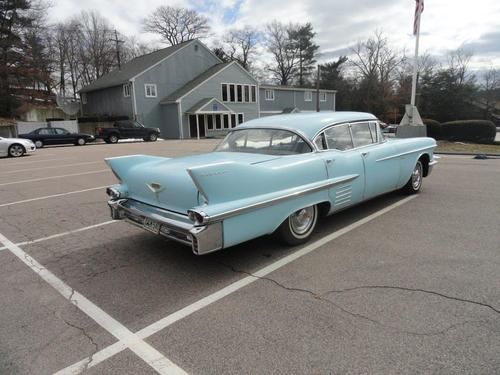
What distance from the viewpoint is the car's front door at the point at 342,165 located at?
4531mm

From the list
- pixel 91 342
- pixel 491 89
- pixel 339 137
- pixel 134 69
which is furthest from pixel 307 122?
pixel 491 89

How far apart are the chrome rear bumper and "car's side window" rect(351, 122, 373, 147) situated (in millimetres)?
2898

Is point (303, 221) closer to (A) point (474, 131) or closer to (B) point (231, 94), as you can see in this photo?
(A) point (474, 131)

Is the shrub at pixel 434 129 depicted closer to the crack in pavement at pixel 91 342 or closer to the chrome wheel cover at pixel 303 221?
the chrome wheel cover at pixel 303 221

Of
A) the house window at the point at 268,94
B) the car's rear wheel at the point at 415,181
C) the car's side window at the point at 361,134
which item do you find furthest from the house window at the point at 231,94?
the car's side window at the point at 361,134

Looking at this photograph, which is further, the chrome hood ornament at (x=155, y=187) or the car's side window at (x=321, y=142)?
the car's side window at (x=321, y=142)

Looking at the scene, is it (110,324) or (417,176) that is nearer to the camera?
(110,324)

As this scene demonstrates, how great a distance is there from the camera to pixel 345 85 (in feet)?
185

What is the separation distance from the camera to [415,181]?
267 inches

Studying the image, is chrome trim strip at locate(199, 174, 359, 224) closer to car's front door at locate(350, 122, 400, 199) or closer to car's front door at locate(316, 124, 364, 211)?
car's front door at locate(316, 124, 364, 211)

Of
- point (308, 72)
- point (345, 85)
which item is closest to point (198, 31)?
point (308, 72)

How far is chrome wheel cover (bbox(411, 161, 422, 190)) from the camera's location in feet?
21.9

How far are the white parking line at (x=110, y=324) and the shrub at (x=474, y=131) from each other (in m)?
22.8

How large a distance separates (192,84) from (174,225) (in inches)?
1279
